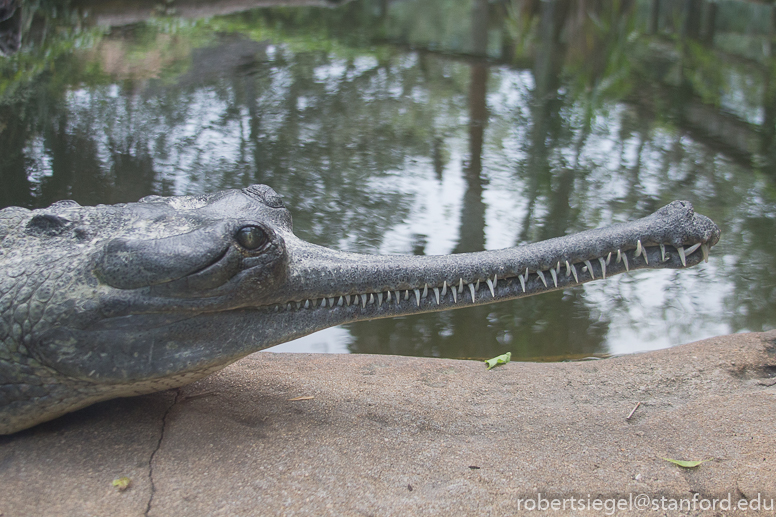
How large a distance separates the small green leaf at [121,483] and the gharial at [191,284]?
1.29ft

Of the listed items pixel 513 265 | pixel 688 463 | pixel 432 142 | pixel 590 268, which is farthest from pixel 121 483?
pixel 432 142

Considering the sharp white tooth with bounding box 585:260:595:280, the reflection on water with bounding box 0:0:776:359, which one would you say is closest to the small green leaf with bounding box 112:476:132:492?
the sharp white tooth with bounding box 585:260:595:280

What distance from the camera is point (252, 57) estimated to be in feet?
36.8

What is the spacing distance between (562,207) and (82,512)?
5.25 meters

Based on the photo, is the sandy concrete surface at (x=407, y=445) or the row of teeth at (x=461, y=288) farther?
the row of teeth at (x=461, y=288)

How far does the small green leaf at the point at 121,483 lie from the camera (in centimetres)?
215

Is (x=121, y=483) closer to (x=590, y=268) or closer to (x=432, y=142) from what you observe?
(x=590, y=268)

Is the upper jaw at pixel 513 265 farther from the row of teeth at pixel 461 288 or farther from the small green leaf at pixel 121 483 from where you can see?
the small green leaf at pixel 121 483

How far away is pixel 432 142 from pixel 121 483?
250 inches

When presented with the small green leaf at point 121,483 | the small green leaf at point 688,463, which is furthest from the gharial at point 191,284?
the small green leaf at point 688,463

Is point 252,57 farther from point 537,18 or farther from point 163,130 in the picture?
point 537,18

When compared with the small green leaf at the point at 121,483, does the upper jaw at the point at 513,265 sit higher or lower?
higher

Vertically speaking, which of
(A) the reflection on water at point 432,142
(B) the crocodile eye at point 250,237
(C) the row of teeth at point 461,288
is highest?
(B) the crocodile eye at point 250,237

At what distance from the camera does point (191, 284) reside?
2350 millimetres
